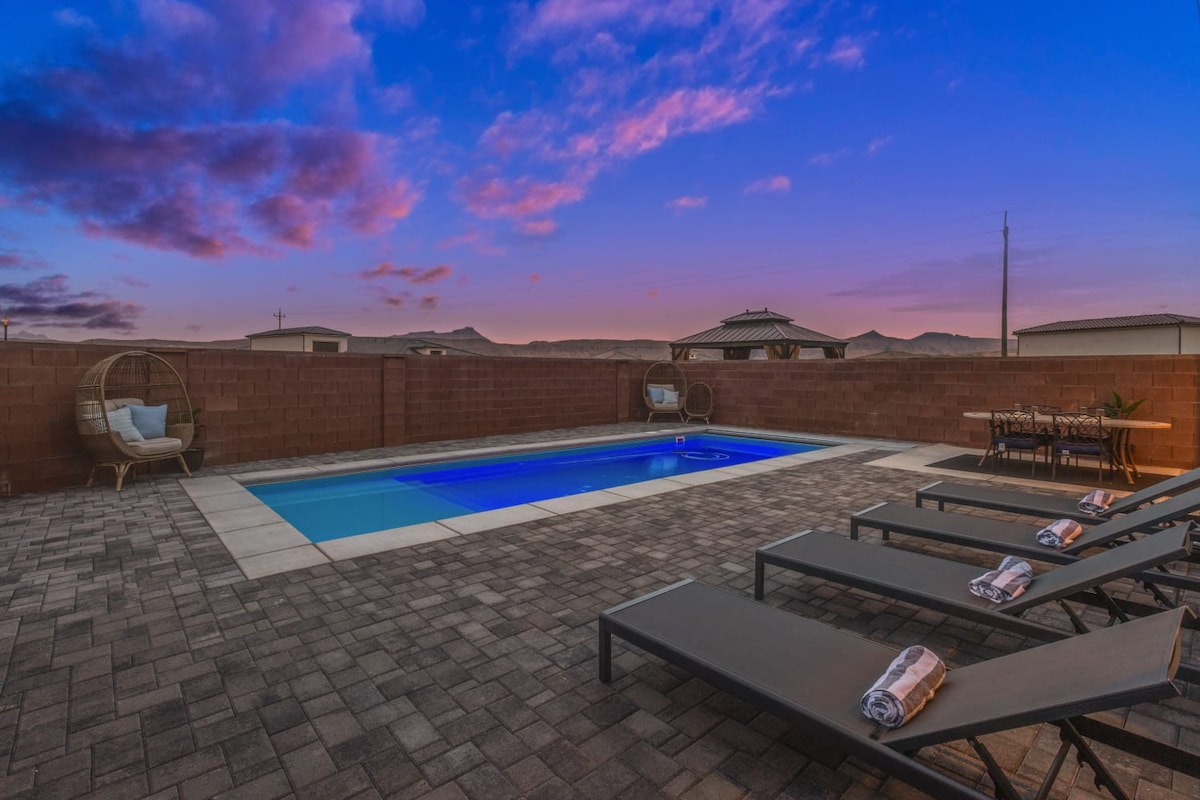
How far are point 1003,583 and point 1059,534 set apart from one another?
109 centimetres

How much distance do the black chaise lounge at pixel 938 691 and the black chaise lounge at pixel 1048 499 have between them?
260 cm

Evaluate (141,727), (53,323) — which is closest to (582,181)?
(141,727)

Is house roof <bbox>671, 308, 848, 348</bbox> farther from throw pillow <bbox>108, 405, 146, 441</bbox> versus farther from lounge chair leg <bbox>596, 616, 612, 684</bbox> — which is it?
lounge chair leg <bbox>596, 616, 612, 684</bbox>

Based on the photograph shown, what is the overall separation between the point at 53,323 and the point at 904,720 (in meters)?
25.8

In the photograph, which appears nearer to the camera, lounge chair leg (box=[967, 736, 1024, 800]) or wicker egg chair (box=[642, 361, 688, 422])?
lounge chair leg (box=[967, 736, 1024, 800])

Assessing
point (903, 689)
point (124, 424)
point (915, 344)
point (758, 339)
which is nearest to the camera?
point (903, 689)

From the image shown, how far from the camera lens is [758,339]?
1927 cm

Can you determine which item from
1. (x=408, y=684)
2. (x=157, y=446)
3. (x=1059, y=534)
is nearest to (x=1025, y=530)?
(x=1059, y=534)

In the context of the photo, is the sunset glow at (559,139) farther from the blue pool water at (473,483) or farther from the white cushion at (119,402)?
the blue pool water at (473,483)

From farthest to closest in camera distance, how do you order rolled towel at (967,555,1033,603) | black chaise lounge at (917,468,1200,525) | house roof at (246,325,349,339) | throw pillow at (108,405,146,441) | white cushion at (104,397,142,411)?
house roof at (246,325,349,339), white cushion at (104,397,142,411), throw pillow at (108,405,146,441), black chaise lounge at (917,468,1200,525), rolled towel at (967,555,1033,603)

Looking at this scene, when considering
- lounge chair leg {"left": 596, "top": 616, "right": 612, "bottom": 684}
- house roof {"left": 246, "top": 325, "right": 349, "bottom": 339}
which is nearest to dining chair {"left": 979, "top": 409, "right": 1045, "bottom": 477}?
lounge chair leg {"left": 596, "top": 616, "right": 612, "bottom": 684}

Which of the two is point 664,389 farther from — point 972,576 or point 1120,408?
point 972,576

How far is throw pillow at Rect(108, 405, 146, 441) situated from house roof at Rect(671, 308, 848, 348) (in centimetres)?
1656

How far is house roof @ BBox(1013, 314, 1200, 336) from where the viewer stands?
91.8ft
